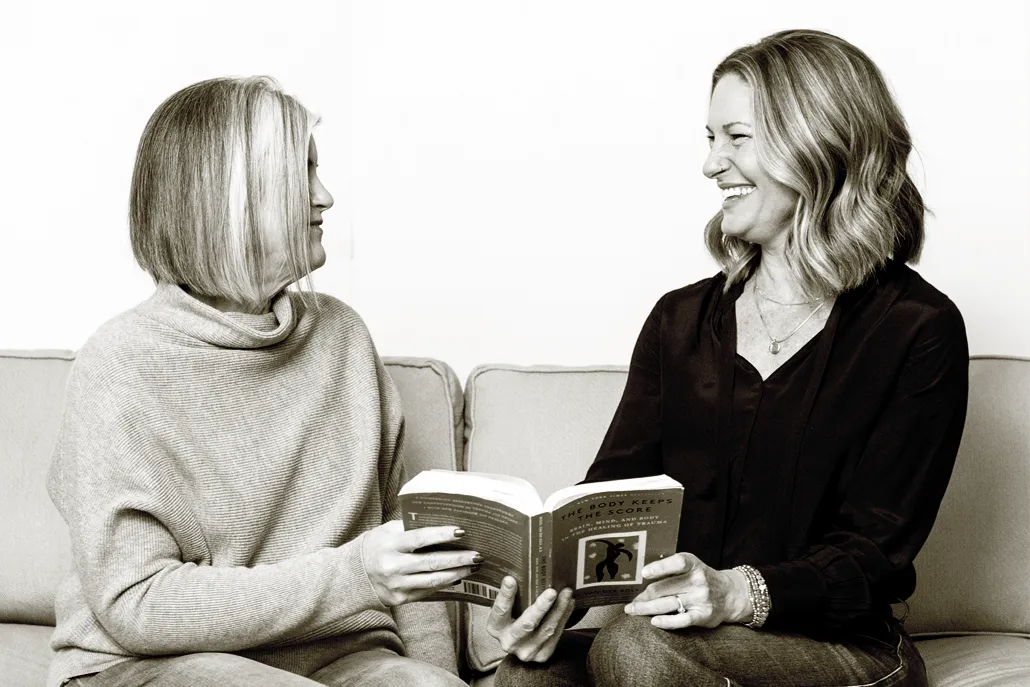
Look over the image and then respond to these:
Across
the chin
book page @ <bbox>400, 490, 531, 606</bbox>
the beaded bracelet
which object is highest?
the chin

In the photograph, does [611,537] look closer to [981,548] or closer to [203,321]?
[203,321]

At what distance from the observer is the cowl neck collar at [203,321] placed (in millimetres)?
1644

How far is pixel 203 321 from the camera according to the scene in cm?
165

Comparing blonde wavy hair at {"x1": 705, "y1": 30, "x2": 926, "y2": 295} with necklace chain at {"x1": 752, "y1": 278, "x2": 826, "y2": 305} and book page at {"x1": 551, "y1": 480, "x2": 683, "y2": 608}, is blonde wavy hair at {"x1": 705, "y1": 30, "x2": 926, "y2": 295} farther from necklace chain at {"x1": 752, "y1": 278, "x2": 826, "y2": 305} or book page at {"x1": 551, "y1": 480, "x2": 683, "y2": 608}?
book page at {"x1": 551, "y1": 480, "x2": 683, "y2": 608}

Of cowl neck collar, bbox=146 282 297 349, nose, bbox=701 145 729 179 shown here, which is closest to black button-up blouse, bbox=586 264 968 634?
nose, bbox=701 145 729 179

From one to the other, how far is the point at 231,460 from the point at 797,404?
2.80 feet

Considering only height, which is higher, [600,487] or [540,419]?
[600,487]

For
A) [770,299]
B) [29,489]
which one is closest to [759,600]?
[770,299]

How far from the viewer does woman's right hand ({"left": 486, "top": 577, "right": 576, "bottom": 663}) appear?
→ 1440 mm

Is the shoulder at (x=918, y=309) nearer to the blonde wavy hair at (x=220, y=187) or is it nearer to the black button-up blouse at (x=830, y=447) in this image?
the black button-up blouse at (x=830, y=447)

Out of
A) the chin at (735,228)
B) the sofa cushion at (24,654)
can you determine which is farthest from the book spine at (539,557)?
the sofa cushion at (24,654)

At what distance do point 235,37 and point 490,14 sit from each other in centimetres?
61

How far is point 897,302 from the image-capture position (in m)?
1.72

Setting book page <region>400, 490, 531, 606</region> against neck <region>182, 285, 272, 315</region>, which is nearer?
book page <region>400, 490, 531, 606</region>
